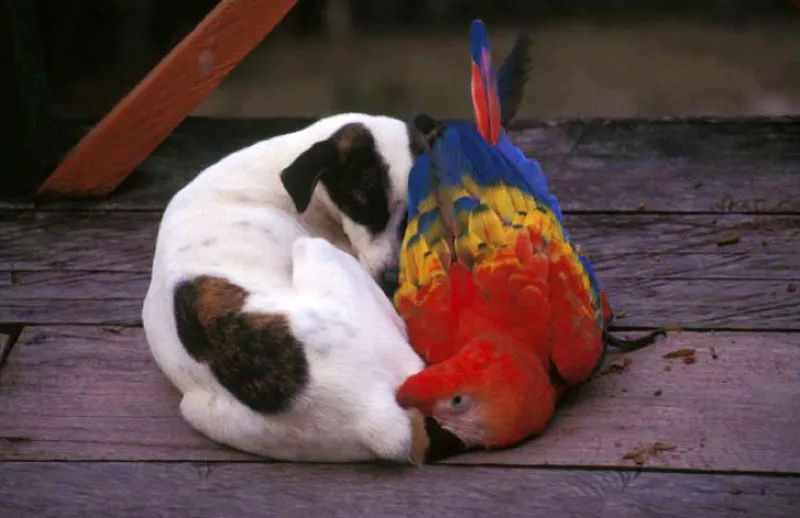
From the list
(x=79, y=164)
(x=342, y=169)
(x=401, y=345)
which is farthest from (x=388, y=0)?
(x=401, y=345)

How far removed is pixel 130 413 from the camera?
280 cm

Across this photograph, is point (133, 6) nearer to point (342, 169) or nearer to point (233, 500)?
point (342, 169)

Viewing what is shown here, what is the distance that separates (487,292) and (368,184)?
45cm

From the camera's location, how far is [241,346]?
241cm

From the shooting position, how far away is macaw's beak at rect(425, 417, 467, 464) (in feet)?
7.98

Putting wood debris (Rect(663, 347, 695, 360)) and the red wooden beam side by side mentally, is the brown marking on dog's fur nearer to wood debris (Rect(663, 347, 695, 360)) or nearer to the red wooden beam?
wood debris (Rect(663, 347, 695, 360))

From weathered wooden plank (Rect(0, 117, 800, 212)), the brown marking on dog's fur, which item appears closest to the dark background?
weathered wooden plank (Rect(0, 117, 800, 212))

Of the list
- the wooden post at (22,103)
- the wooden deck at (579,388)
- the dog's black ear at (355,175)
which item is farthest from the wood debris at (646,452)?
the wooden post at (22,103)

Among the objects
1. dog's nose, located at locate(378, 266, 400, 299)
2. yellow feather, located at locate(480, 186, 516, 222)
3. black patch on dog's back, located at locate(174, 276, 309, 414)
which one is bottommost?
dog's nose, located at locate(378, 266, 400, 299)

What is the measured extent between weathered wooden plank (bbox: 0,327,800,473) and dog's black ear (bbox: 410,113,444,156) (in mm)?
663

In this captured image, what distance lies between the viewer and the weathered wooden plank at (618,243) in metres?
3.35

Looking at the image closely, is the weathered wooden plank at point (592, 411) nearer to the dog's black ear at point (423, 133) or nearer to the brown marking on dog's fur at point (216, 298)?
the brown marking on dog's fur at point (216, 298)

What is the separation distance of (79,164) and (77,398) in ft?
3.85

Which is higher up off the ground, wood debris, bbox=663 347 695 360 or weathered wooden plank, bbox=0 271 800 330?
wood debris, bbox=663 347 695 360
